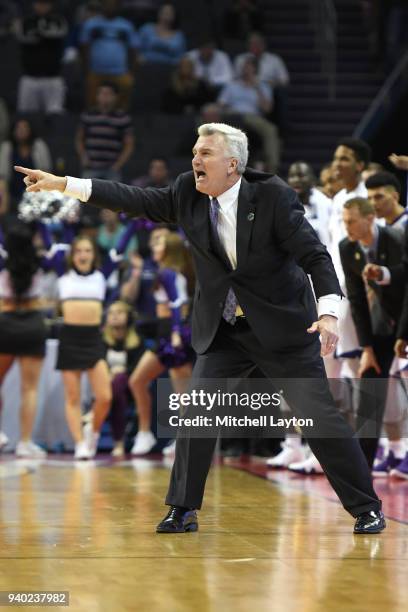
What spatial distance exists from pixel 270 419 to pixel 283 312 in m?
1.23

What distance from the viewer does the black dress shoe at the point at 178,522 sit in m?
5.52

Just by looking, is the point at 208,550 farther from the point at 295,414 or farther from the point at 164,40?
the point at 164,40

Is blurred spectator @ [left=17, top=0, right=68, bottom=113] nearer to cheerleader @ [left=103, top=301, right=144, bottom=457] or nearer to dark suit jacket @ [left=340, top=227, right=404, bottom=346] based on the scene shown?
cheerleader @ [left=103, top=301, right=144, bottom=457]

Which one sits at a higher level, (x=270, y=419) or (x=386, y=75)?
(x=386, y=75)

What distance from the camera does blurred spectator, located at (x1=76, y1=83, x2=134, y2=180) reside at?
Answer: 13336 millimetres

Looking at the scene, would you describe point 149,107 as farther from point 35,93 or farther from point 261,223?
point 261,223

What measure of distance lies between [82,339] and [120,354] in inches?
33.3

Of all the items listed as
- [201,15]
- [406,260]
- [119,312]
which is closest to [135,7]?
[201,15]

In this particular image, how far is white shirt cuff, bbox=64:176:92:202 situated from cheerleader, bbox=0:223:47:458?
4.74m

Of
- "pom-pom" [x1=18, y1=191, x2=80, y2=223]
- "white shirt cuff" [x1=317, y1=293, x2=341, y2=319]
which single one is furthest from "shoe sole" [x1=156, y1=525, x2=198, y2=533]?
"pom-pom" [x1=18, y1=191, x2=80, y2=223]

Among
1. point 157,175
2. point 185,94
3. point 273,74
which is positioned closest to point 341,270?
point 157,175

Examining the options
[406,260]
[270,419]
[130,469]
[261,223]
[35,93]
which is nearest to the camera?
[261,223]

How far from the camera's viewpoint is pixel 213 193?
210 inches

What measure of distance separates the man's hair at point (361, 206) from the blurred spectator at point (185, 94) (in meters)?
7.54
